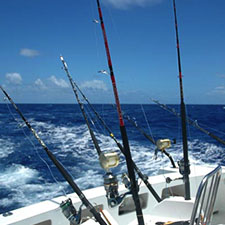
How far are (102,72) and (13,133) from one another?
34.0ft

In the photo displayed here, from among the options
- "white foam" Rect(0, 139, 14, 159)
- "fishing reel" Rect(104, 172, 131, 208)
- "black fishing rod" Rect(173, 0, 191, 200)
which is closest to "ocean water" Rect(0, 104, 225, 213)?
"white foam" Rect(0, 139, 14, 159)

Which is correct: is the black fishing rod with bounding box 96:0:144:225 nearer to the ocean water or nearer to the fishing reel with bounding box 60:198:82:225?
the fishing reel with bounding box 60:198:82:225

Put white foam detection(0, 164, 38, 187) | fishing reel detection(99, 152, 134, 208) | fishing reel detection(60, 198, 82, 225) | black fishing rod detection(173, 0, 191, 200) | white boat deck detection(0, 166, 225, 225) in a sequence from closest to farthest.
Answer: fishing reel detection(99, 152, 134, 208)
fishing reel detection(60, 198, 82, 225)
white boat deck detection(0, 166, 225, 225)
black fishing rod detection(173, 0, 191, 200)
white foam detection(0, 164, 38, 187)

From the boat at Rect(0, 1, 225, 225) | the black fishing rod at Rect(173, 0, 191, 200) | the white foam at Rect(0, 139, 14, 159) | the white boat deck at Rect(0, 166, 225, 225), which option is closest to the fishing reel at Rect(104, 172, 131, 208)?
the boat at Rect(0, 1, 225, 225)

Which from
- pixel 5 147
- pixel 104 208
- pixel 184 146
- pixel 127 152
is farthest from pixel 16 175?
pixel 127 152

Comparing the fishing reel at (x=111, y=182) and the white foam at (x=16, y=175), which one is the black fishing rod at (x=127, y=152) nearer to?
the fishing reel at (x=111, y=182)

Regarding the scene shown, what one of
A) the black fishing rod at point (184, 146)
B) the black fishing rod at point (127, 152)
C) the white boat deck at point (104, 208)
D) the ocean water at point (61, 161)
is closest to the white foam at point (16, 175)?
the ocean water at point (61, 161)

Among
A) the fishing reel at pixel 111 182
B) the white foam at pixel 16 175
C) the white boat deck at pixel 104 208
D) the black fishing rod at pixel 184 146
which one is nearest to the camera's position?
the fishing reel at pixel 111 182

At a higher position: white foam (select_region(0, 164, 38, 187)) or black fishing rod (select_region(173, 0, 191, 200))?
black fishing rod (select_region(173, 0, 191, 200))

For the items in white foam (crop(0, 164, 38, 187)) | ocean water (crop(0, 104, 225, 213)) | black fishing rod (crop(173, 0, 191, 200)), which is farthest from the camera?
white foam (crop(0, 164, 38, 187))

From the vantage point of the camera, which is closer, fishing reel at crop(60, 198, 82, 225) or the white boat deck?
fishing reel at crop(60, 198, 82, 225)

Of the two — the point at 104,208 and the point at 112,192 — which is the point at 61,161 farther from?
the point at 112,192

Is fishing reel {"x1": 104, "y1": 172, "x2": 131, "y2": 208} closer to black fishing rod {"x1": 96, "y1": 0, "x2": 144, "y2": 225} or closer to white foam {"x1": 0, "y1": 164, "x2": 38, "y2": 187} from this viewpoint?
black fishing rod {"x1": 96, "y1": 0, "x2": 144, "y2": 225}

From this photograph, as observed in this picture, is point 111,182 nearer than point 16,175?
Yes
